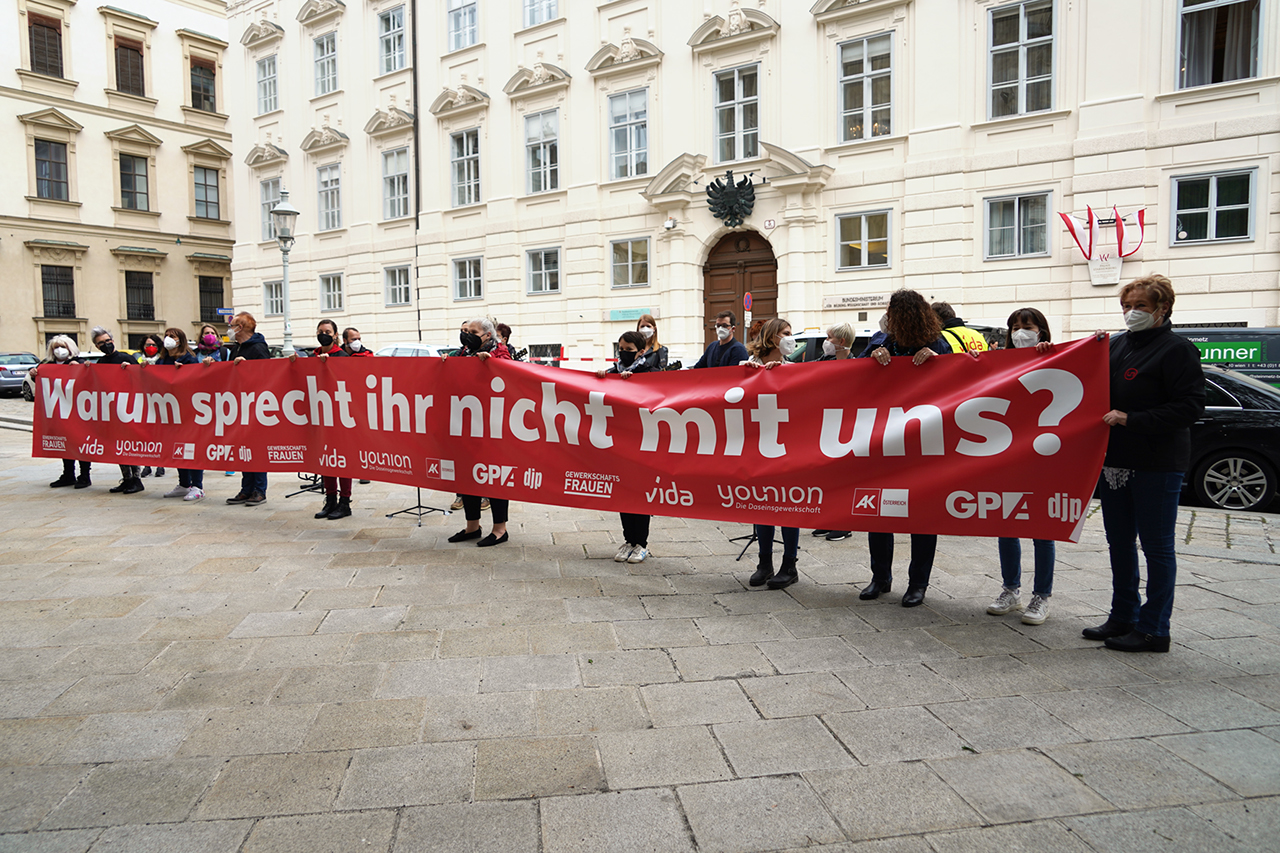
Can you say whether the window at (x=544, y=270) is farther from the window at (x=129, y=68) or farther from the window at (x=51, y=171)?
the window at (x=129, y=68)

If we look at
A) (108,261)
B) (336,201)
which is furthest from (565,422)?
(108,261)

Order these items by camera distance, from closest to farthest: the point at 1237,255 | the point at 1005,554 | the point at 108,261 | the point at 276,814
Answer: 1. the point at 276,814
2. the point at 1005,554
3. the point at 1237,255
4. the point at 108,261

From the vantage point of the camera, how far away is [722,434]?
5.40 m

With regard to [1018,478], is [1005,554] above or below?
below

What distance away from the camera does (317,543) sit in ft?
22.5

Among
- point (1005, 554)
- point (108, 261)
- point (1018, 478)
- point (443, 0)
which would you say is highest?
point (443, 0)

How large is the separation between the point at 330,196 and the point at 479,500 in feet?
83.8

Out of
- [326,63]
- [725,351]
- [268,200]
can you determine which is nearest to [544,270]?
[326,63]

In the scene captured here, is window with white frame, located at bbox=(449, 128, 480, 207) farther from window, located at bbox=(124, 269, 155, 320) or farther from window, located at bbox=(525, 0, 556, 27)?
window, located at bbox=(124, 269, 155, 320)

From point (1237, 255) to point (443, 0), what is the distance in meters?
23.0

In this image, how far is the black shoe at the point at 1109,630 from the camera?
4352 mm

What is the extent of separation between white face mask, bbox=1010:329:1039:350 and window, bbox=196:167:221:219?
42.2 m

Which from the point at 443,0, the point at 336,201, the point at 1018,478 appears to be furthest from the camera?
the point at 336,201

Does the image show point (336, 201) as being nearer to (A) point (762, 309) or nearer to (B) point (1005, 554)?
(A) point (762, 309)
